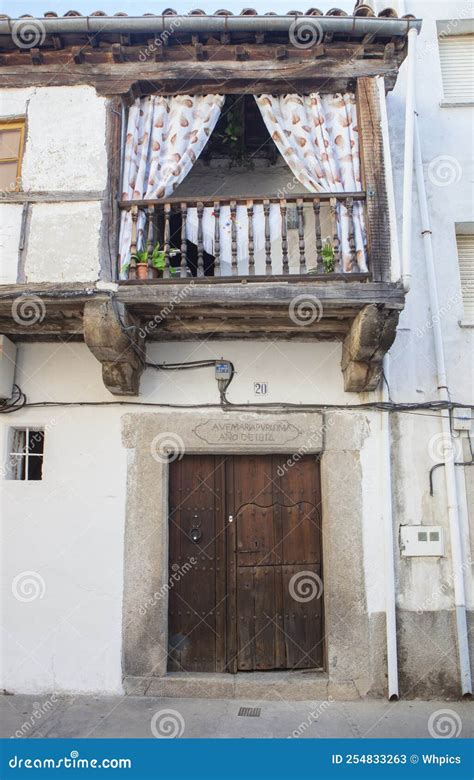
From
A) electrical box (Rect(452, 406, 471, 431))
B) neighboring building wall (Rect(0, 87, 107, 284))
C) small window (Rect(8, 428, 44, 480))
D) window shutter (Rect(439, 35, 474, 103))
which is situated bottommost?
small window (Rect(8, 428, 44, 480))

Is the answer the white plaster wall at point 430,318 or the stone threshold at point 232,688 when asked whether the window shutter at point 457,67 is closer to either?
the white plaster wall at point 430,318

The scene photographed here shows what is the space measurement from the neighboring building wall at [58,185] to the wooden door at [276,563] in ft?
8.35

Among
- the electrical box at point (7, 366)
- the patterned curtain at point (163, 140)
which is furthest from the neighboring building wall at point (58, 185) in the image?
the electrical box at point (7, 366)

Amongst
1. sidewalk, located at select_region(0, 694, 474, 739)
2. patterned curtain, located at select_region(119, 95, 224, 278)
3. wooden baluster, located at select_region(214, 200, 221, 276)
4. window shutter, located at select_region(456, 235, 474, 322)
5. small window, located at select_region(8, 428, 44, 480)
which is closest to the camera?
sidewalk, located at select_region(0, 694, 474, 739)

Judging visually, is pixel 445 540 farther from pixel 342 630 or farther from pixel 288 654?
pixel 288 654

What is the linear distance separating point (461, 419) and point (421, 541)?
1.26 meters

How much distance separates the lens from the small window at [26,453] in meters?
5.90

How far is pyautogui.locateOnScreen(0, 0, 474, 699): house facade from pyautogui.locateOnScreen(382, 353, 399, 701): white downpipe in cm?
3

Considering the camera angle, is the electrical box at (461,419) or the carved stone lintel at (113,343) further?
the electrical box at (461,419)

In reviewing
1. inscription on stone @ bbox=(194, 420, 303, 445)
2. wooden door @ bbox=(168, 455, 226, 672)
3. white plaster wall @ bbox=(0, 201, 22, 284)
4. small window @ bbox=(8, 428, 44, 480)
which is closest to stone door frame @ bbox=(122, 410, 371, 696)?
inscription on stone @ bbox=(194, 420, 303, 445)

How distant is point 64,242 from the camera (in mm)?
5398

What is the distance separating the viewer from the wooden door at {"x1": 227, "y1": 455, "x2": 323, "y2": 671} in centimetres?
564

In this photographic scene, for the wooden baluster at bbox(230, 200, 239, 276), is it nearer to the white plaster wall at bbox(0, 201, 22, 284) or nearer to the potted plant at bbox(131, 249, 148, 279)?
the potted plant at bbox(131, 249, 148, 279)

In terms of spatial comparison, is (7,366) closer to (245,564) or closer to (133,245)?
(133,245)
